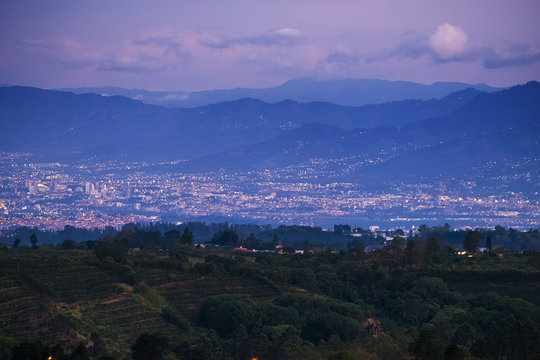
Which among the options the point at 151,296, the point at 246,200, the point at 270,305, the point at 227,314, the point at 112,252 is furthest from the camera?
the point at 246,200

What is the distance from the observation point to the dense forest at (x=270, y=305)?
35.0 metres

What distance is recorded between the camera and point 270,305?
4478cm

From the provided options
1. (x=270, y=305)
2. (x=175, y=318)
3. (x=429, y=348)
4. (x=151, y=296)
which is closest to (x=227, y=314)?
(x=175, y=318)

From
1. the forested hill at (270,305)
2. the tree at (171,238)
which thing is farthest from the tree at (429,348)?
the tree at (171,238)

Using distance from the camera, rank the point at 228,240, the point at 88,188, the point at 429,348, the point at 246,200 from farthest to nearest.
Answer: the point at 88,188 < the point at 246,200 < the point at 228,240 < the point at 429,348

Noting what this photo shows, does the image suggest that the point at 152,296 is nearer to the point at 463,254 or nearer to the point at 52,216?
the point at 463,254

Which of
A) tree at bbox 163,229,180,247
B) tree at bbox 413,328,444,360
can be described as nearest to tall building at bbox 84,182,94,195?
tree at bbox 163,229,180,247

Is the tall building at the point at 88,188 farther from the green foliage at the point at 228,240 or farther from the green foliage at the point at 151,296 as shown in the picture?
the green foliage at the point at 151,296

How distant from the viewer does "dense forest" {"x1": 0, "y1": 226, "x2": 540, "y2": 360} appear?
115 feet

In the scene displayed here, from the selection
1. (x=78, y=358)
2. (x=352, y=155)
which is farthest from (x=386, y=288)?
(x=352, y=155)

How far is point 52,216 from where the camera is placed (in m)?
134

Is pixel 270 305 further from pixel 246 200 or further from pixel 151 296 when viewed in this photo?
pixel 246 200

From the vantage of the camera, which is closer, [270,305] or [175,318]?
[175,318]

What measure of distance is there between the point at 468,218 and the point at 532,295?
3490 inches
